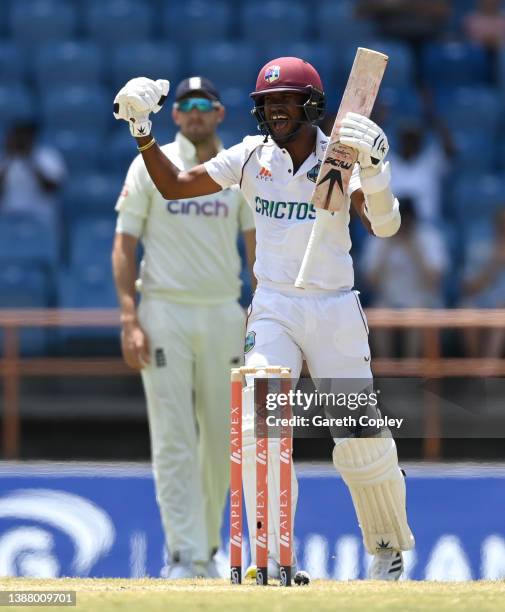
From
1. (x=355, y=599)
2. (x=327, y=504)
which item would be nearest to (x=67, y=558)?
(x=327, y=504)

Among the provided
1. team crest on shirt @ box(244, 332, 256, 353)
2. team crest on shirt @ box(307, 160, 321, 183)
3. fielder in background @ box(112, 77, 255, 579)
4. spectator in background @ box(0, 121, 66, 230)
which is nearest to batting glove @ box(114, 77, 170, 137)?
team crest on shirt @ box(307, 160, 321, 183)

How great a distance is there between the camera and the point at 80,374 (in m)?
8.30

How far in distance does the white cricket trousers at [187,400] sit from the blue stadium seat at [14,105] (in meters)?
4.33

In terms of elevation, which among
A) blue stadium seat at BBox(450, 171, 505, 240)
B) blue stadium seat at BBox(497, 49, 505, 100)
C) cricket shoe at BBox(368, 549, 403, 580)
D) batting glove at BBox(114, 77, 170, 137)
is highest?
blue stadium seat at BBox(497, 49, 505, 100)

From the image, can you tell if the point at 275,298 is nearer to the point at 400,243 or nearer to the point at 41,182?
the point at 400,243

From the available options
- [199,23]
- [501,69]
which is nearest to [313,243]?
[501,69]

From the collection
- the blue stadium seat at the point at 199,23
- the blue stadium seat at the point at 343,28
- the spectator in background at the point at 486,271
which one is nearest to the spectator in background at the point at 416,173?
the spectator in background at the point at 486,271

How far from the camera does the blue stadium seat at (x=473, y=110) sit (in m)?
11.1

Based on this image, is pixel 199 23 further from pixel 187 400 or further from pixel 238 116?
pixel 187 400

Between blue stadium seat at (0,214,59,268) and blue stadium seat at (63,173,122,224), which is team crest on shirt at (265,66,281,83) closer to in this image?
blue stadium seat at (0,214,59,268)

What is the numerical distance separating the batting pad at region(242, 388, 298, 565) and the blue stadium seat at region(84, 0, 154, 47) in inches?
263

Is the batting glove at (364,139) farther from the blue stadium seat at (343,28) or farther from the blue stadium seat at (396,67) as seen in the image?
the blue stadium seat at (343,28)

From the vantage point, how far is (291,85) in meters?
5.47

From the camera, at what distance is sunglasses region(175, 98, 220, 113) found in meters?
7.05
